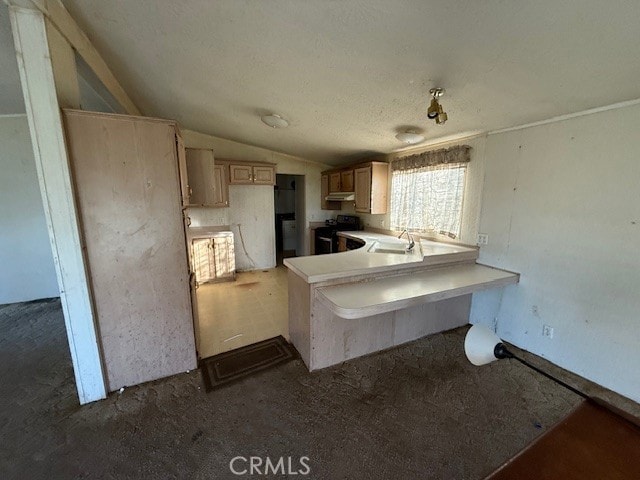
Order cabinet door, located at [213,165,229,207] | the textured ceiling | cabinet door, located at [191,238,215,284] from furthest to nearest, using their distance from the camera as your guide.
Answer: cabinet door, located at [213,165,229,207] → cabinet door, located at [191,238,215,284] → the textured ceiling

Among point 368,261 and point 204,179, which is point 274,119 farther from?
point 368,261

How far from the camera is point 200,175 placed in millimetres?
3883

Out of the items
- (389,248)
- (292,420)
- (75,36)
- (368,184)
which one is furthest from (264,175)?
(292,420)

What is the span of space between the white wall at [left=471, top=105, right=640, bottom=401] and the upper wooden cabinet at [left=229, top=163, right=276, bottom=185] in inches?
133

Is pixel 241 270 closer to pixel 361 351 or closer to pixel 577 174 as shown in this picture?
pixel 361 351

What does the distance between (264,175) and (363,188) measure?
186 centimetres

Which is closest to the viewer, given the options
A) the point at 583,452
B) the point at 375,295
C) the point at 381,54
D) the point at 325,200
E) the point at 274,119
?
the point at 583,452

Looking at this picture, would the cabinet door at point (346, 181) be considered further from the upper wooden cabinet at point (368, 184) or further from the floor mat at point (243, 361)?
the floor mat at point (243, 361)

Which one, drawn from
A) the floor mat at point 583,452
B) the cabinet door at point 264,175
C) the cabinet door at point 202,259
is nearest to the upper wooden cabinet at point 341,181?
the cabinet door at point 264,175

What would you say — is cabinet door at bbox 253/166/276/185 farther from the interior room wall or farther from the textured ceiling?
the textured ceiling

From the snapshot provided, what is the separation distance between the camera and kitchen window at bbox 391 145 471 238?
2.93 meters

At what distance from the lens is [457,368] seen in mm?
2227

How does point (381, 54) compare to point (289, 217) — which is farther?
point (289, 217)

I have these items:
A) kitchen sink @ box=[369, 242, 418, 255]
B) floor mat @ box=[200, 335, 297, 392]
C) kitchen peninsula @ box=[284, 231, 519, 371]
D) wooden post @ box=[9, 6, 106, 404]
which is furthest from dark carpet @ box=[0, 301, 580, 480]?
kitchen sink @ box=[369, 242, 418, 255]
